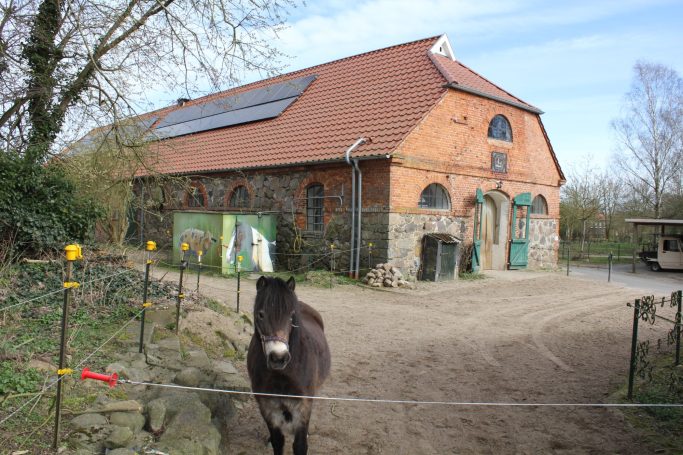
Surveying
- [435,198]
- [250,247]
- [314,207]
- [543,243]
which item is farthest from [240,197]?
[543,243]

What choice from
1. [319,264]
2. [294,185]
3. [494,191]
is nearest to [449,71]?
[494,191]

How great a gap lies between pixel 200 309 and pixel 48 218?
325 centimetres

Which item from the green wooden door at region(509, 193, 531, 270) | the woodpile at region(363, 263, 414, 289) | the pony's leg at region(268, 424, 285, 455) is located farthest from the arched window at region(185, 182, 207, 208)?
the pony's leg at region(268, 424, 285, 455)

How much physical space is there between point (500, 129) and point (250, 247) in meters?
9.75

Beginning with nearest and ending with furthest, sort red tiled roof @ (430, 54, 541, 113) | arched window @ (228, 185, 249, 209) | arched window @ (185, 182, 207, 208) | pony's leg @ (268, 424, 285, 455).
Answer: pony's leg @ (268, 424, 285, 455) → red tiled roof @ (430, 54, 541, 113) → arched window @ (228, 185, 249, 209) → arched window @ (185, 182, 207, 208)

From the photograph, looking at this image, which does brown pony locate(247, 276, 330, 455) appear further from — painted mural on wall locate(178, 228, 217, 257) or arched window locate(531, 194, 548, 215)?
arched window locate(531, 194, 548, 215)

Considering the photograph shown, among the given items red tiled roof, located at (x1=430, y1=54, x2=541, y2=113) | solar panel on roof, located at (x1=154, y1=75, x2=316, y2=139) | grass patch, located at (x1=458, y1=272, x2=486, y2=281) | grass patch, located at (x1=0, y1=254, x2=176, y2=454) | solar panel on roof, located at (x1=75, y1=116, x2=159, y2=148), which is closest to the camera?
grass patch, located at (x1=0, y1=254, x2=176, y2=454)

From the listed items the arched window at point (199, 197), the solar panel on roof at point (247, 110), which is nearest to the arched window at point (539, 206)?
the solar panel on roof at point (247, 110)

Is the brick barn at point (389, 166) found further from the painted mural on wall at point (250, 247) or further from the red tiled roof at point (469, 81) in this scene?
the painted mural on wall at point (250, 247)

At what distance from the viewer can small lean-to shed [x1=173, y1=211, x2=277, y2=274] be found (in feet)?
48.8

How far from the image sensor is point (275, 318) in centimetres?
347

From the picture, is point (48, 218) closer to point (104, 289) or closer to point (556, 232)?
point (104, 289)

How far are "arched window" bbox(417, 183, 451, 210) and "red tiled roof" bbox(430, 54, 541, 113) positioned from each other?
3.19 meters

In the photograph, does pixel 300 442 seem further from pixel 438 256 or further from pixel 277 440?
pixel 438 256
